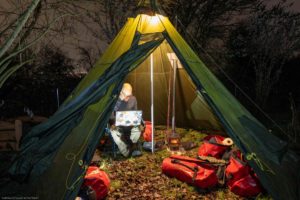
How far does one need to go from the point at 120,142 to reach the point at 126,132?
11.2 inches

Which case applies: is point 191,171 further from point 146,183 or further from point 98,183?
point 98,183

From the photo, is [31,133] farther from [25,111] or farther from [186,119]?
[25,111]

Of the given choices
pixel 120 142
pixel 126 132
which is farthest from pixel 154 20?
pixel 120 142

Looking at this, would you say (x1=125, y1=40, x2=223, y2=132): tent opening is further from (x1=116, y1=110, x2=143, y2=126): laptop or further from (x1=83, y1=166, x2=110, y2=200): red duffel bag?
(x1=83, y1=166, x2=110, y2=200): red duffel bag

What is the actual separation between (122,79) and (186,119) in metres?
3.88

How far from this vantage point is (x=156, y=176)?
4.51 m

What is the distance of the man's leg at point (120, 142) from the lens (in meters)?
5.22

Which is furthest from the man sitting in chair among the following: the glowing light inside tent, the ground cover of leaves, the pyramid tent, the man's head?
the pyramid tent

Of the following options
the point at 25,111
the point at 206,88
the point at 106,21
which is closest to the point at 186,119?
the point at 206,88

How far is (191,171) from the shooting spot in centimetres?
411

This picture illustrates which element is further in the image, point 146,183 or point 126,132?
point 126,132

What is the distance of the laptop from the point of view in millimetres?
5059

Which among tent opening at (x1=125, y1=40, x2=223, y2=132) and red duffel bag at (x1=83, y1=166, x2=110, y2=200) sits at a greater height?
tent opening at (x1=125, y1=40, x2=223, y2=132)

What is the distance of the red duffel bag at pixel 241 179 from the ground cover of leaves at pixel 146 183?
0.31ft
